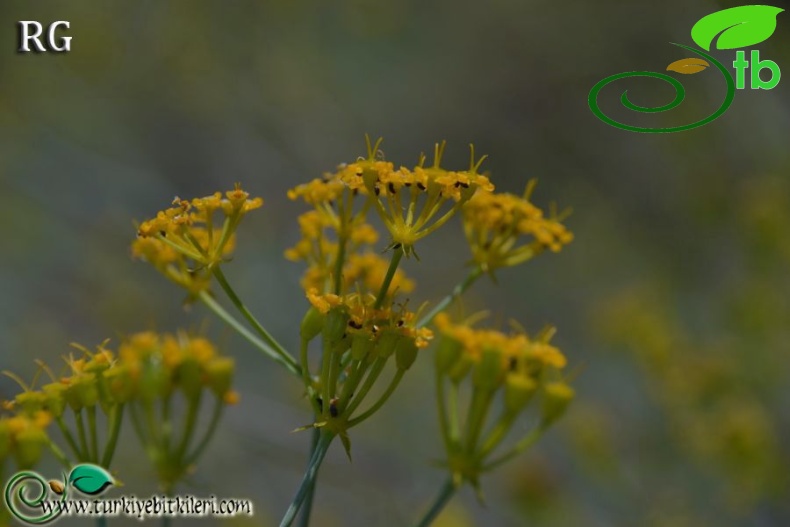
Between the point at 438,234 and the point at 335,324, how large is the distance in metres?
8.71

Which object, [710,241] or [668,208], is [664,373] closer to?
[710,241]

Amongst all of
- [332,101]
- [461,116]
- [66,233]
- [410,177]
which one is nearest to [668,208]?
[461,116]

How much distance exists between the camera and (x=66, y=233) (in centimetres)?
920

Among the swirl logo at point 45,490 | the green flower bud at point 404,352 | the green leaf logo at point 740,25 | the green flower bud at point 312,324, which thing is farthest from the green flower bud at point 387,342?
the green leaf logo at point 740,25

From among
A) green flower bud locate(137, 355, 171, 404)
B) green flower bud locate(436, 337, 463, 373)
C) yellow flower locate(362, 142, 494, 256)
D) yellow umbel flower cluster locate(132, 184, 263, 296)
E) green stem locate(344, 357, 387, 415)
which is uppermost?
yellow umbel flower cluster locate(132, 184, 263, 296)

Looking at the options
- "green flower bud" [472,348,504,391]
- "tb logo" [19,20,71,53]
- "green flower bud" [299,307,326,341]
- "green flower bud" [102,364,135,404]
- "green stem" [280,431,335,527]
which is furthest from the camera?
→ "tb logo" [19,20,71,53]

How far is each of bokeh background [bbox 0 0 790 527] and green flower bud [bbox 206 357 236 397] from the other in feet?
11.1

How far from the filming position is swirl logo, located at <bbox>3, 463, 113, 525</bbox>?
93.4 inches

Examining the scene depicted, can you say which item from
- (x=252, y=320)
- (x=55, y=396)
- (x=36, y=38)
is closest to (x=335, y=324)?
(x=252, y=320)

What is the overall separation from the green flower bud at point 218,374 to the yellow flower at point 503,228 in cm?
84

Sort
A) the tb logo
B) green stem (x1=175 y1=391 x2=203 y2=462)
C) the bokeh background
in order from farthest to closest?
the bokeh background → the tb logo → green stem (x1=175 y1=391 x2=203 y2=462)

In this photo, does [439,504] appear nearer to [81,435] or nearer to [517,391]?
[517,391]

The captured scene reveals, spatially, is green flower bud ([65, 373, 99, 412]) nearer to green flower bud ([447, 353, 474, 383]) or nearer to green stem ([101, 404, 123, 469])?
green stem ([101, 404, 123, 469])

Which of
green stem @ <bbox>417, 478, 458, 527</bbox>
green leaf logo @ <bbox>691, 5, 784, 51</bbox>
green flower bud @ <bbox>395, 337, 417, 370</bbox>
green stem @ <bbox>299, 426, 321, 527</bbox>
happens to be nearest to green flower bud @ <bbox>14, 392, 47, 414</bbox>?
green stem @ <bbox>299, 426, 321, 527</bbox>
